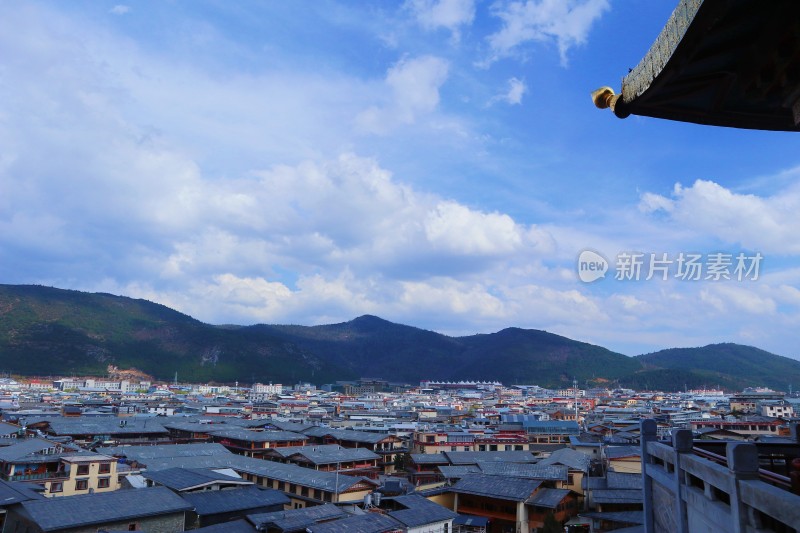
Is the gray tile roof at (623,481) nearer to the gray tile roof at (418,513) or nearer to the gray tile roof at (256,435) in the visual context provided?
the gray tile roof at (418,513)

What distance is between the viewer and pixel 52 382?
460 ft

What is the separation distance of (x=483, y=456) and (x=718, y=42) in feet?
164

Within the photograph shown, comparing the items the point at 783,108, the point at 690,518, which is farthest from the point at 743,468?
the point at 783,108

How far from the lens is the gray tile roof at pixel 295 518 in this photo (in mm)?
24531

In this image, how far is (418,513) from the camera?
29047 millimetres

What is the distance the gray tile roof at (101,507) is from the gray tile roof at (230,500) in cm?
135

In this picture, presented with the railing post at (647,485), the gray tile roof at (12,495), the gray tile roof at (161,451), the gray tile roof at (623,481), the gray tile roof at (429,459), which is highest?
the railing post at (647,485)

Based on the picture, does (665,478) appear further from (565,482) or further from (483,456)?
(483,456)

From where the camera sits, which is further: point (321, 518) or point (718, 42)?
point (321, 518)

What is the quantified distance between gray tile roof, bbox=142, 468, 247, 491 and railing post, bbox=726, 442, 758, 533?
2843 cm

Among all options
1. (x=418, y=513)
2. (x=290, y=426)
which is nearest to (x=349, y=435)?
(x=290, y=426)

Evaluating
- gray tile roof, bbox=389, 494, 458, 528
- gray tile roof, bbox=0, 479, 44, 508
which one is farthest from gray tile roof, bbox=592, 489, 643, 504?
gray tile roof, bbox=0, 479, 44, 508

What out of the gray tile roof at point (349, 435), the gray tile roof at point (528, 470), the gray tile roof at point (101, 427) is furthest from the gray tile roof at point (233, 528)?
the gray tile roof at point (101, 427)

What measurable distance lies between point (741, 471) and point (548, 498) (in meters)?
31.0
